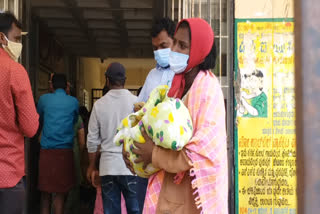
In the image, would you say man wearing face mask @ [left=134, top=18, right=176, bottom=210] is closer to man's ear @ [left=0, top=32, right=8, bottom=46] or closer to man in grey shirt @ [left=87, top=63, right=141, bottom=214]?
man in grey shirt @ [left=87, top=63, right=141, bottom=214]

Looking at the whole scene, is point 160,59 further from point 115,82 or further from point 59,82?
point 59,82

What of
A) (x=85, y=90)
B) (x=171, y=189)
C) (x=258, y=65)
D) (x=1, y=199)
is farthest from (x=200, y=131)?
(x=85, y=90)

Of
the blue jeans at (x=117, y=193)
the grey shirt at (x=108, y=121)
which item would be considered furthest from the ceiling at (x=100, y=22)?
the blue jeans at (x=117, y=193)

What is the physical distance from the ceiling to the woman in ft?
12.1

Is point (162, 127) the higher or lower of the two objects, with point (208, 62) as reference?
lower

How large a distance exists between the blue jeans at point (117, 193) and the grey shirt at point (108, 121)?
99 mm

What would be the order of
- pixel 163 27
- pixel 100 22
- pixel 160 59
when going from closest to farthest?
1. pixel 160 59
2. pixel 163 27
3. pixel 100 22

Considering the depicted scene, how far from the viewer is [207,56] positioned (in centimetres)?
205

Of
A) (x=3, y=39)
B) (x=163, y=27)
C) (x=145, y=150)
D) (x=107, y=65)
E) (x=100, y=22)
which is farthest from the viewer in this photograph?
(x=107, y=65)

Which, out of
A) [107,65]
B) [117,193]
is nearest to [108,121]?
[117,193]

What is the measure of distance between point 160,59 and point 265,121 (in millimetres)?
1266

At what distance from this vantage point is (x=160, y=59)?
2.95 metres

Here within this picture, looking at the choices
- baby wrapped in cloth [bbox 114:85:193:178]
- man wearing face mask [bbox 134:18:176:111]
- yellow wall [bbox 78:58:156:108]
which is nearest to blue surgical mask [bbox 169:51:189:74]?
baby wrapped in cloth [bbox 114:85:193:178]

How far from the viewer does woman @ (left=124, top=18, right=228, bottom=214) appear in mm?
1846
